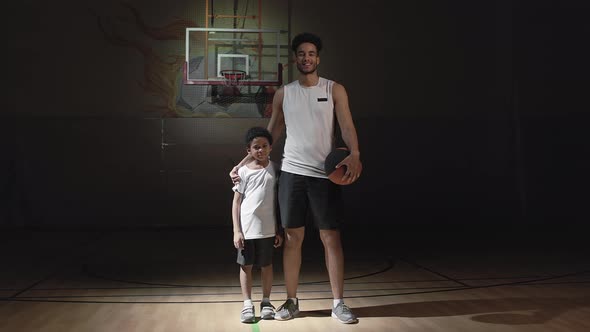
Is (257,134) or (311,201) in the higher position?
(257,134)

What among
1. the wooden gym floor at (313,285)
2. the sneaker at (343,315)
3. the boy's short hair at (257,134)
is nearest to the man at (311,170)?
the sneaker at (343,315)

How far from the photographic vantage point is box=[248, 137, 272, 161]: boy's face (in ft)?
9.75

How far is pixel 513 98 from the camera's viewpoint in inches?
329

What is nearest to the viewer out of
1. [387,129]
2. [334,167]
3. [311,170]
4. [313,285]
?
[334,167]

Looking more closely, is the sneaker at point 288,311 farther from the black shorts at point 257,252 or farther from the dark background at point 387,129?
the dark background at point 387,129

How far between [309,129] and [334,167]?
0.83ft

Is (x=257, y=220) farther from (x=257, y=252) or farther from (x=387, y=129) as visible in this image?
(x=387, y=129)

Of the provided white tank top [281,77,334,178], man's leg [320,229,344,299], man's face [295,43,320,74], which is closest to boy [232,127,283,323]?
white tank top [281,77,334,178]

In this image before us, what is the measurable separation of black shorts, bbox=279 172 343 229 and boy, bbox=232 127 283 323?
99 mm

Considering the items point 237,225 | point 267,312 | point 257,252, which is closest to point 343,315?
point 267,312

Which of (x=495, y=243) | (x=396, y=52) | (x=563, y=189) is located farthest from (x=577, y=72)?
(x=495, y=243)

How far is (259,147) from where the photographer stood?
2.98 metres

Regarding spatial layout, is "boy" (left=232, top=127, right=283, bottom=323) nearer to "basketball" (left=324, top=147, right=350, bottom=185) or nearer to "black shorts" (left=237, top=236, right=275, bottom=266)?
"black shorts" (left=237, top=236, right=275, bottom=266)

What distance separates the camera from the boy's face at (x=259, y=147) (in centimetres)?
297
